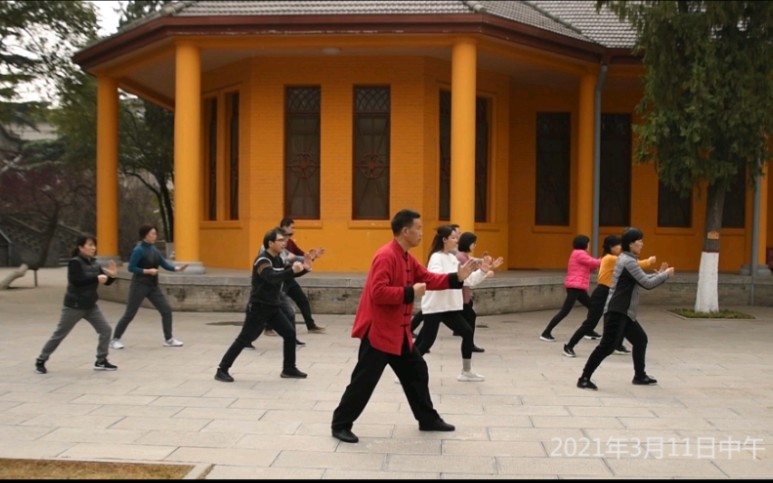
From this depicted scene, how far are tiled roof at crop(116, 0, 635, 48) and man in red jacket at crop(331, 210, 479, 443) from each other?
9340 mm

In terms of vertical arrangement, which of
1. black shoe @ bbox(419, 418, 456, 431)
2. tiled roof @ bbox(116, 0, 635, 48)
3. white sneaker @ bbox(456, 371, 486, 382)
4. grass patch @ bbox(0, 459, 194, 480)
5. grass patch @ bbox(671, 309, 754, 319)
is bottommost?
grass patch @ bbox(671, 309, 754, 319)

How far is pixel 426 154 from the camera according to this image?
15906 mm

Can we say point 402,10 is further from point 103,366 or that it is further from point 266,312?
point 103,366

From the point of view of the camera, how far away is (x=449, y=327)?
26.4ft

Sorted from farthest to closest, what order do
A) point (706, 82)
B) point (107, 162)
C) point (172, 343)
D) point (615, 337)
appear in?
point (107, 162) → point (706, 82) → point (172, 343) → point (615, 337)

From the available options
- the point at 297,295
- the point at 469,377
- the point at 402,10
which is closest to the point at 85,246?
the point at 297,295

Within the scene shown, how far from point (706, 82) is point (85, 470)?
1191 centimetres

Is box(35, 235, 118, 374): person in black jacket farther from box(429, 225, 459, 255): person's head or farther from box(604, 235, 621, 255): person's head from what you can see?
box(604, 235, 621, 255): person's head

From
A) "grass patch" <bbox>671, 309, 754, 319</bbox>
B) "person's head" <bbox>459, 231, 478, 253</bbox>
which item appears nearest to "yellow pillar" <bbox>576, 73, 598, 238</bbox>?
"grass patch" <bbox>671, 309, 754, 319</bbox>

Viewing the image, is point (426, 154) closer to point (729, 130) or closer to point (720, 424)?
point (729, 130)

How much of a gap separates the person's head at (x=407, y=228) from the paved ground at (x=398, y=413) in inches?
61.9

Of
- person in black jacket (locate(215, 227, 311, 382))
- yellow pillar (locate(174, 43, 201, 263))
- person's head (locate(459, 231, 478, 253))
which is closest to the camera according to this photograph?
person in black jacket (locate(215, 227, 311, 382))

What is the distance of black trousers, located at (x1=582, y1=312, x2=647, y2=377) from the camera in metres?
7.52

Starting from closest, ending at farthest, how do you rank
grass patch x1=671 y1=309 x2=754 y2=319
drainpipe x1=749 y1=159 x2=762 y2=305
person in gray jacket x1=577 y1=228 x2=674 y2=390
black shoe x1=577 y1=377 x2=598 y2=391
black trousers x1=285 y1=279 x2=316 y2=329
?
person in gray jacket x1=577 y1=228 x2=674 y2=390 < black shoe x1=577 y1=377 x2=598 y2=391 < black trousers x1=285 y1=279 x2=316 y2=329 < grass patch x1=671 y1=309 x2=754 y2=319 < drainpipe x1=749 y1=159 x2=762 y2=305
